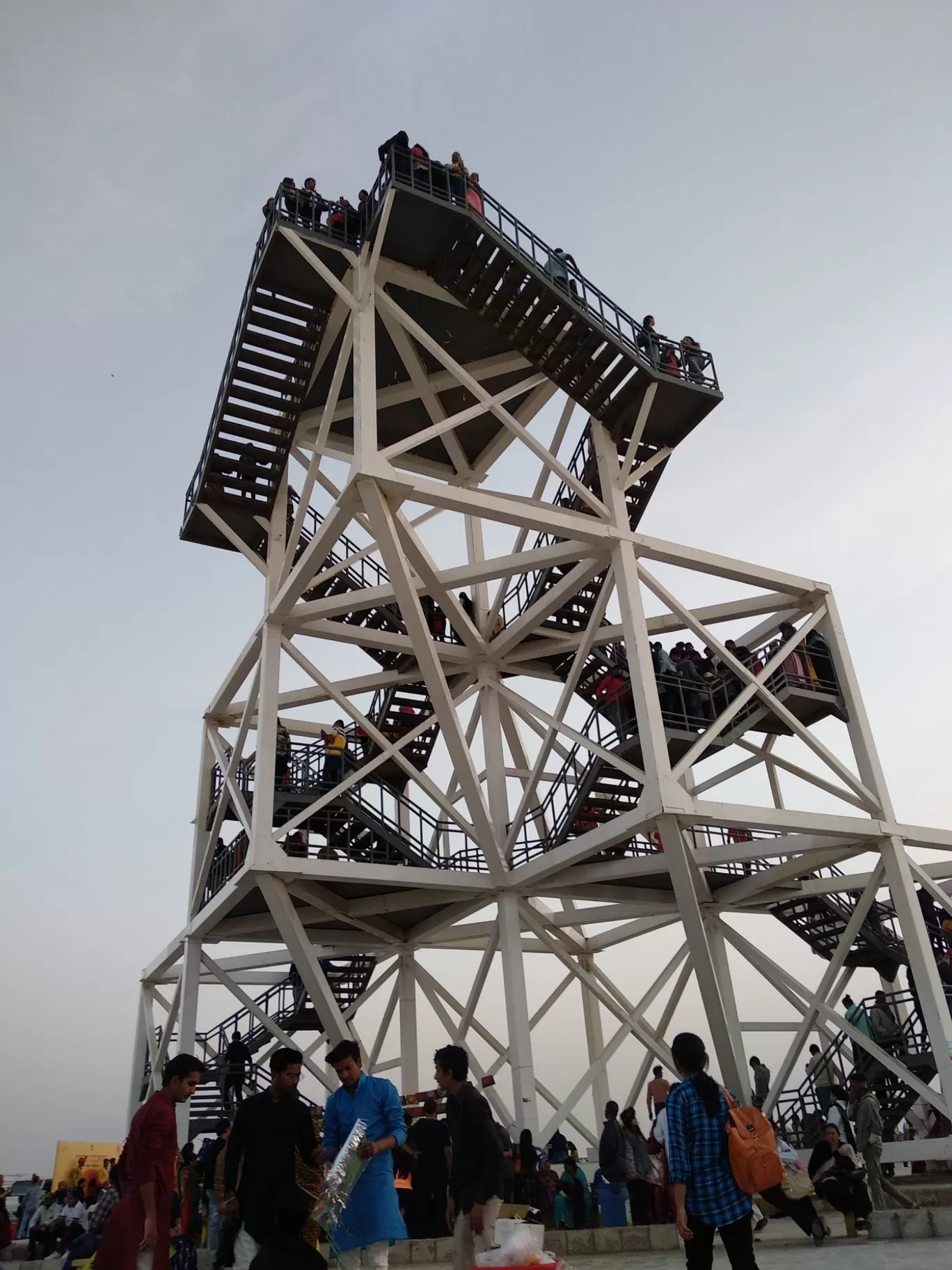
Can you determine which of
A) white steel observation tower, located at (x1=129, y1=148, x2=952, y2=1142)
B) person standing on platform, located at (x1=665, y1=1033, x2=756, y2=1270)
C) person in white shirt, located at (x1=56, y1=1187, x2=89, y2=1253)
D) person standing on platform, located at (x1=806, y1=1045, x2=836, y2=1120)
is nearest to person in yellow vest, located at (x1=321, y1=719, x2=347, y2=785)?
white steel observation tower, located at (x1=129, y1=148, x2=952, y2=1142)

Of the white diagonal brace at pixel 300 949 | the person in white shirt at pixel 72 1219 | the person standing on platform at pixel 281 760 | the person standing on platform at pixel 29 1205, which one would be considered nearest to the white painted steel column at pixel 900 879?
the white diagonal brace at pixel 300 949

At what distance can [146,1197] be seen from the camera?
632cm

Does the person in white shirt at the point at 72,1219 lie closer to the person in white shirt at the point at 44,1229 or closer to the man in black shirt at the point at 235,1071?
the person in white shirt at the point at 44,1229

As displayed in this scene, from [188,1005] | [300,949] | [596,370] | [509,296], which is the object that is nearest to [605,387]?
[596,370]

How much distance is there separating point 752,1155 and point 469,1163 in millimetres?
2198

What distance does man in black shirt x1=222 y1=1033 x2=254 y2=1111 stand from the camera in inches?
850

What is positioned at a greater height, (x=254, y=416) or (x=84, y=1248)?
(x=254, y=416)

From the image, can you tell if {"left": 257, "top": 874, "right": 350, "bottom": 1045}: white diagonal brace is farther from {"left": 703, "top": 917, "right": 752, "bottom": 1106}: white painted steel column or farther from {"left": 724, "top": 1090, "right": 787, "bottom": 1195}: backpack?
{"left": 724, "top": 1090, "right": 787, "bottom": 1195}: backpack

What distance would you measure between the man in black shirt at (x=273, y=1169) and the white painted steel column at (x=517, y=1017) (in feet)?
43.0

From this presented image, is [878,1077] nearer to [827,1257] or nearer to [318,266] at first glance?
[827,1257]

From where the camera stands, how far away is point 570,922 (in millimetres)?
24391

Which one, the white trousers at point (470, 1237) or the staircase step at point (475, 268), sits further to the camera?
the staircase step at point (475, 268)

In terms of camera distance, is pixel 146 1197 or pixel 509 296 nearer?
pixel 146 1197

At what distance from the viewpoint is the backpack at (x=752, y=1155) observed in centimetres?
606
